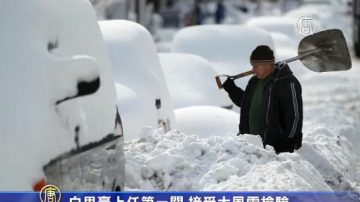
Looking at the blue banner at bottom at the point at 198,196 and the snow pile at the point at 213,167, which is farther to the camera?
the snow pile at the point at 213,167

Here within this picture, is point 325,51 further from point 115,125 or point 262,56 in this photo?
point 115,125

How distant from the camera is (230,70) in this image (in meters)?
11.2

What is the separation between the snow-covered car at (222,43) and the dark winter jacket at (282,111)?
16.5 feet

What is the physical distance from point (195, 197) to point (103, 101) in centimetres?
72

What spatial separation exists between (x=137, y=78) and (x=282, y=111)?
1.92 m

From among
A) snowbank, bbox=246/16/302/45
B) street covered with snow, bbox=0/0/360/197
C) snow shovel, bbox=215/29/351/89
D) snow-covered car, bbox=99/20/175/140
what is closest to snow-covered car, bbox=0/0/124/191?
street covered with snow, bbox=0/0/360/197

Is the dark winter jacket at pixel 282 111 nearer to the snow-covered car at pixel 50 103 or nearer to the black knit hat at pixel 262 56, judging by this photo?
the black knit hat at pixel 262 56

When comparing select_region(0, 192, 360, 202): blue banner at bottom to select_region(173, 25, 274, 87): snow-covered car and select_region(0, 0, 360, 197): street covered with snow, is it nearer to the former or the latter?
select_region(0, 0, 360, 197): street covered with snow

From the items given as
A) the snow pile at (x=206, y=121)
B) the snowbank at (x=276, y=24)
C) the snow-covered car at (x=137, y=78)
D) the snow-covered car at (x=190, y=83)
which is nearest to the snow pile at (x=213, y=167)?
the snow-covered car at (x=137, y=78)

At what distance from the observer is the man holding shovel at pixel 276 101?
6.22m

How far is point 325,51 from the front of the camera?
6.73m

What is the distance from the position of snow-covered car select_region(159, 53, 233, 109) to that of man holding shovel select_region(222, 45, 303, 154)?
3.36 metres

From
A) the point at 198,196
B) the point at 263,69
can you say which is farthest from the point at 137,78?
the point at 198,196

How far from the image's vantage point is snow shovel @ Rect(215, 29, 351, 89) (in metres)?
6.70
